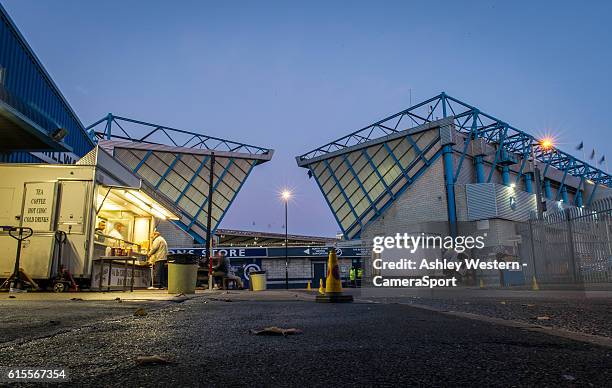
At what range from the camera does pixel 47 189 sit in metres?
10.4

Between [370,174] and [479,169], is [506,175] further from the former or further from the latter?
[370,174]

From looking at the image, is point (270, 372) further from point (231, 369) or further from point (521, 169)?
point (521, 169)

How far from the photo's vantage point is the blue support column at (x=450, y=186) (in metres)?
31.1

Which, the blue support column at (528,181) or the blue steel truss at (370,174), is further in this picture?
the blue support column at (528,181)

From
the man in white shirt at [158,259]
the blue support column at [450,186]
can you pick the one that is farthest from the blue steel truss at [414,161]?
the man in white shirt at [158,259]

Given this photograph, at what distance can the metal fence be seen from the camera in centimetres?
1148

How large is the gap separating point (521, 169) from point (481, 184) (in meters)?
9.20

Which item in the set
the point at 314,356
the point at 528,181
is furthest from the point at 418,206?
the point at 314,356

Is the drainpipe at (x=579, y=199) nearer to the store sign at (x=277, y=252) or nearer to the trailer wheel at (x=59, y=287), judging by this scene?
the store sign at (x=277, y=252)

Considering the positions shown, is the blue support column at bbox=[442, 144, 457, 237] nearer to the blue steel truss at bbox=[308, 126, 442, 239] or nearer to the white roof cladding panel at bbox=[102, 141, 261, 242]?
the blue steel truss at bbox=[308, 126, 442, 239]

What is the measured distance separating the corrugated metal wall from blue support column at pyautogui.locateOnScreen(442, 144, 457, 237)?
2504cm

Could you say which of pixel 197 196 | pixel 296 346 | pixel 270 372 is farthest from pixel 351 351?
pixel 197 196

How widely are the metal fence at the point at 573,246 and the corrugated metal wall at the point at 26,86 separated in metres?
15.8

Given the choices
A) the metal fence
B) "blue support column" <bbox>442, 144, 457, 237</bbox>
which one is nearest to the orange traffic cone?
the metal fence
